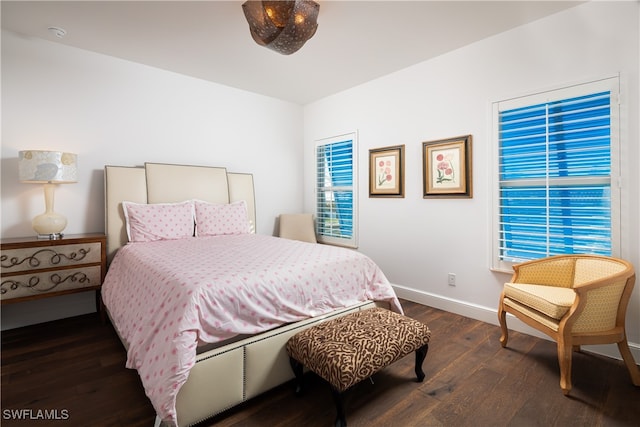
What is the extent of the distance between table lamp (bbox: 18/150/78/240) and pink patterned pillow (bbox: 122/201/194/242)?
51 cm

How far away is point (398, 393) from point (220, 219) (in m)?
2.50

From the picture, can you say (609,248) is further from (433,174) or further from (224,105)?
(224,105)

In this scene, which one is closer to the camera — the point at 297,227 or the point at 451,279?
the point at 451,279

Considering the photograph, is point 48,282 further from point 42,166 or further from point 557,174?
point 557,174

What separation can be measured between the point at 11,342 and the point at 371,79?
14.0 ft

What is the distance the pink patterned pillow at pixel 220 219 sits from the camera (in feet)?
11.0

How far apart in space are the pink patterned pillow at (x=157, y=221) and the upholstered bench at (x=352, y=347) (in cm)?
196

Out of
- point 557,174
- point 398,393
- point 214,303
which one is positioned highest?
point 557,174

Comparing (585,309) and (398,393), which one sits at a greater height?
(585,309)

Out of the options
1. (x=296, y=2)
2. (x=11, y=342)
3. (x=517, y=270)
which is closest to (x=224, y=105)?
Result: (x=296, y=2)

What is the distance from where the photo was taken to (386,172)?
3648 millimetres

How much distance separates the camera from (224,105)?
399 cm

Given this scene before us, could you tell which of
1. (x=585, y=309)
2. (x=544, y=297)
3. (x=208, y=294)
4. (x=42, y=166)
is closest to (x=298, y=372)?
(x=208, y=294)

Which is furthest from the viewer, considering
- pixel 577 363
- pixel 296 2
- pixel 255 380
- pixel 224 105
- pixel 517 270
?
pixel 224 105
